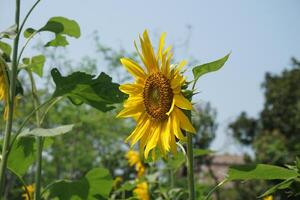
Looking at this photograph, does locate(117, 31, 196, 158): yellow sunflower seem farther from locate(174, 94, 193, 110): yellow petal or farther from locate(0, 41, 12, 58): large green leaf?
locate(0, 41, 12, 58): large green leaf

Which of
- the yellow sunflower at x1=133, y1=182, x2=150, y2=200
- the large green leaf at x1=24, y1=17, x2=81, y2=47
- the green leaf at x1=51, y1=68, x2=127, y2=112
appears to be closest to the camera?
the green leaf at x1=51, y1=68, x2=127, y2=112

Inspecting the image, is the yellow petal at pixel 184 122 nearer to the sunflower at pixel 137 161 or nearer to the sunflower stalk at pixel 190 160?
the sunflower stalk at pixel 190 160

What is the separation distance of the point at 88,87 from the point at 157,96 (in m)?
0.38

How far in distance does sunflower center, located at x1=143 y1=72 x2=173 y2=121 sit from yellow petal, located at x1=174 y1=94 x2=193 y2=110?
0.29ft

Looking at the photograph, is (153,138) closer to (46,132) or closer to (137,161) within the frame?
(46,132)

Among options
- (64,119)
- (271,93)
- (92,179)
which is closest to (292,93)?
(271,93)

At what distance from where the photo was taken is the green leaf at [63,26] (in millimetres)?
2045

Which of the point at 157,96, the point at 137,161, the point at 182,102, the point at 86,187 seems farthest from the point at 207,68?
the point at 137,161

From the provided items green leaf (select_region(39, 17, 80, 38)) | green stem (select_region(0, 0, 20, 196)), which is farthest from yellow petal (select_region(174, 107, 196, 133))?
green leaf (select_region(39, 17, 80, 38))

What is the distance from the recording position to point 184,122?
4.92 ft

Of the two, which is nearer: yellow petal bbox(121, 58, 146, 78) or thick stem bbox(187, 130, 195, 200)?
thick stem bbox(187, 130, 195, 200)

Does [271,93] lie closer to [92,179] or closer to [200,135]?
[200,135]

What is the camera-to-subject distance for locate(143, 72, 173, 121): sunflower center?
1628 millimetres

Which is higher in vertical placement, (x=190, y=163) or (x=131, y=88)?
(x=131, y=88)
